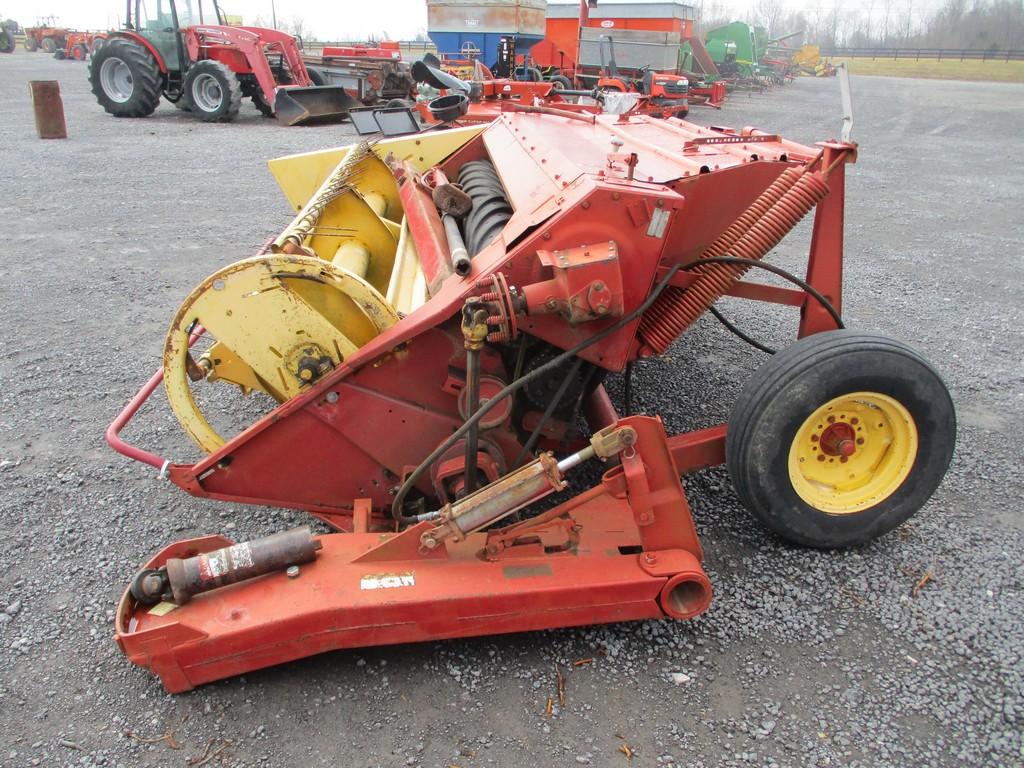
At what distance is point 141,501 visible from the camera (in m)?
3.14

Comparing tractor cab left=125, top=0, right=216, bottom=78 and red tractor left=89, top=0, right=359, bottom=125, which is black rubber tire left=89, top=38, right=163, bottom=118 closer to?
red tractor left=89, top=0, right=359, bottom=125

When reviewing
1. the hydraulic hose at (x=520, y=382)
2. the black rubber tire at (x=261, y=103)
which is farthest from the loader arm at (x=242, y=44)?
the hydraulic hose at (x=520, y=382)

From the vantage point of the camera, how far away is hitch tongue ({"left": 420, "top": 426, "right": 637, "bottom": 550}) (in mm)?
2207

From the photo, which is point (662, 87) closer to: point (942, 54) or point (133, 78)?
point (133, 78)

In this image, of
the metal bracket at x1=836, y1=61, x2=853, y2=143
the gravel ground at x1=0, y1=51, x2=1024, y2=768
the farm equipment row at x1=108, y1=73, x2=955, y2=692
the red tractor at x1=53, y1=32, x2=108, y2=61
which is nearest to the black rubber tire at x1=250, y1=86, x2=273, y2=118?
the gravel ground at x1=0, y1=51, x2=1024, y2=768

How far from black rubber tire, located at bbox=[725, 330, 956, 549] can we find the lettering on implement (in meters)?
1.21

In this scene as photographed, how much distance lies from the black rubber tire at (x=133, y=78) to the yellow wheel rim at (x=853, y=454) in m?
14.2

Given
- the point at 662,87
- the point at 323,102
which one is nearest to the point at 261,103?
the point at 323,102

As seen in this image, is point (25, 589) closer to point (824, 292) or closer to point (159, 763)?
point (159, 763)

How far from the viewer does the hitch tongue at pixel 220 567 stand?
215 centimetres

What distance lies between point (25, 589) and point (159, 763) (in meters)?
1.03

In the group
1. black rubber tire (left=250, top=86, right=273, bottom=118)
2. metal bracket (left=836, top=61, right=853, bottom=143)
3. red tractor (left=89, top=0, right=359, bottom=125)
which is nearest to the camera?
metal bracket (left=836, top=61, right=853, bottom=143)

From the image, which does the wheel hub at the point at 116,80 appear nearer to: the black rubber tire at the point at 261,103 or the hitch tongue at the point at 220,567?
the black rubber tire at the point at 261,103

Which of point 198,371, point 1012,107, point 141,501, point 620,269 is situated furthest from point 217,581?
point 1012,107
